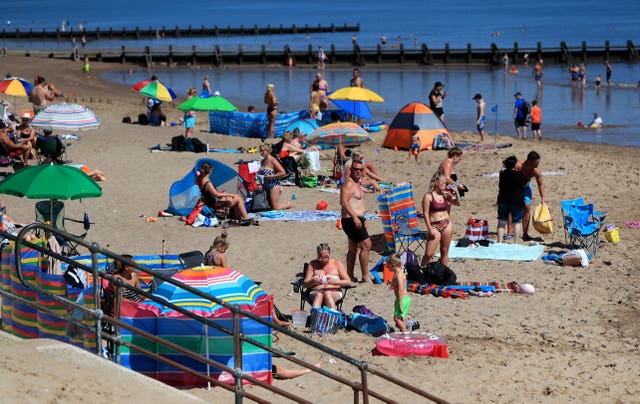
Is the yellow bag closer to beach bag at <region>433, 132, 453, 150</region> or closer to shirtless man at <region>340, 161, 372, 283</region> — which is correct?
shirtless man at <region>340, 161, 372, 283</region>

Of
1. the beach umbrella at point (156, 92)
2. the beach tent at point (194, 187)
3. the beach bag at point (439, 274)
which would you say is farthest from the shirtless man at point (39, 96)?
the beach bag at point (439, 274)

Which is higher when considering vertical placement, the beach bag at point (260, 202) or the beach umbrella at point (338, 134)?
the beach umbrella at point (338, 134)

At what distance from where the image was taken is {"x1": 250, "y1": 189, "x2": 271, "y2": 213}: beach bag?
50.0ft

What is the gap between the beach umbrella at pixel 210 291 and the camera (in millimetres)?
8195

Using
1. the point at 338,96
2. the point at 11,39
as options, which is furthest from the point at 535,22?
the point at 338,96

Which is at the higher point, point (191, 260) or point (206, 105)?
point (206, 105)

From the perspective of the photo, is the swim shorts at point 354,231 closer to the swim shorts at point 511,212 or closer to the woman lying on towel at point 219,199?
the swim shorts at point 511,212

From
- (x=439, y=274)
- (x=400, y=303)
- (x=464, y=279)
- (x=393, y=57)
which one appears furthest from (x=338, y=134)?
(x=393, y=57)

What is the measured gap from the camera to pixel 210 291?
845 cm

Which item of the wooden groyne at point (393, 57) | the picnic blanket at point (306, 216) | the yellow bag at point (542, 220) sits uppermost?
the wooden groyne at point (393, 57)

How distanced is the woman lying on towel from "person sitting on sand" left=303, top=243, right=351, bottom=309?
13.8 ft

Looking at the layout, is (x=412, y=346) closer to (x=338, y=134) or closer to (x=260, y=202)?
(x=260, y=202)

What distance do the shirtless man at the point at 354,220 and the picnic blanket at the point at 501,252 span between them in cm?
171

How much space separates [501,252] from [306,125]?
904 cm
